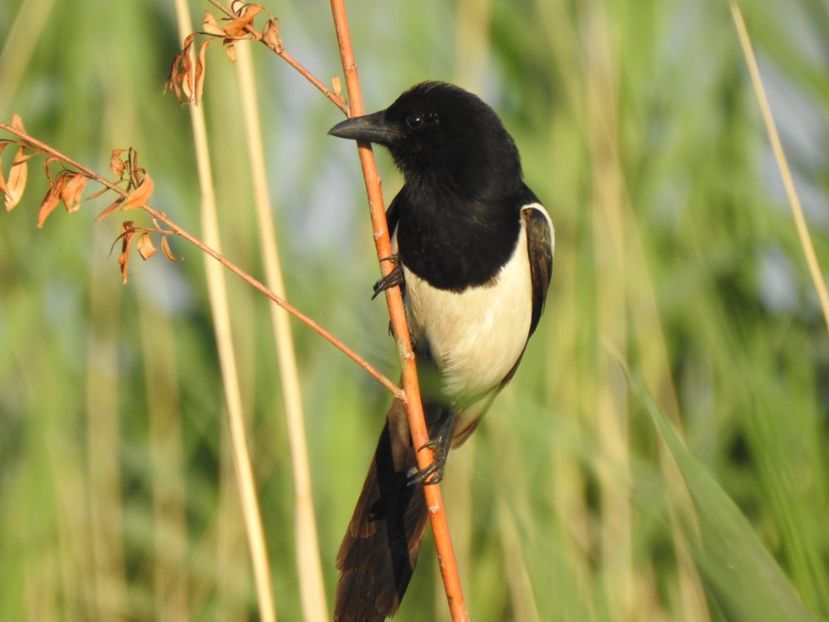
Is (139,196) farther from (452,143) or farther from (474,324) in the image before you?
(474,324)

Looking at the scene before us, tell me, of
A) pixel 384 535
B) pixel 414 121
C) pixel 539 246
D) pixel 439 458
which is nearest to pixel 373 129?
pixel 414 121

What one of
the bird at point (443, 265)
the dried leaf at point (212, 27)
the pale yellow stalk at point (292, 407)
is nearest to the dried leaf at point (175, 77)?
the dried leaf at point (212, 27)

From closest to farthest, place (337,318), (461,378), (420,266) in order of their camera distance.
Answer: (337,318), (420,266), (461,378)

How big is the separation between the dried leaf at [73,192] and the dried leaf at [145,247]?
72 millimetres

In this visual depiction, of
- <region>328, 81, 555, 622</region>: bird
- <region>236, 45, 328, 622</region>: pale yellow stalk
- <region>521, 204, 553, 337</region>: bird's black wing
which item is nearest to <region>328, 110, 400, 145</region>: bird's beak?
<region>328, 81, 555, 622</region>: bird

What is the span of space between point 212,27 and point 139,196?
19 centimetres

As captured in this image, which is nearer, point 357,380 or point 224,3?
point 224,3

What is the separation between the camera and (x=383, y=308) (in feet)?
7.20

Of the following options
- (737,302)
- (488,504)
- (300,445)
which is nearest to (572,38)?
(737,302)

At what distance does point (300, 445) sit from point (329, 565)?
57cm

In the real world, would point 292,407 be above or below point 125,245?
below

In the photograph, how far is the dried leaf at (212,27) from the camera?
1280 millimetres

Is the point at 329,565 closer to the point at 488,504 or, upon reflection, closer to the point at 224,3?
the point at 488,504

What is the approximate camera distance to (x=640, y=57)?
96.7 inches
